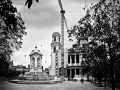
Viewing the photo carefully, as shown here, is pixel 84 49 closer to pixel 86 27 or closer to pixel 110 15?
pixel 86 27

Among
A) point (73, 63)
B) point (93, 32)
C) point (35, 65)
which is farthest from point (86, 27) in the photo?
point (73, 63)

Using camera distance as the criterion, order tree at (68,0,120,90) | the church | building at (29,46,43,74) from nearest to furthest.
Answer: tree at (68,0,120,90), building at (29,46,43,74), the church

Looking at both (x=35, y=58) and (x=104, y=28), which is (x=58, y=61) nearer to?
(x=35, y=58)

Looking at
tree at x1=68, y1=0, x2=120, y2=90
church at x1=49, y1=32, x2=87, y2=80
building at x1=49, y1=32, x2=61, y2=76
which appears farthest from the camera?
building at x1=49, y1=32, x2=61, y2=76

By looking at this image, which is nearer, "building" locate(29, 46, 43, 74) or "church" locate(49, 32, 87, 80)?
"building" locate(29, 46, 43, 74)

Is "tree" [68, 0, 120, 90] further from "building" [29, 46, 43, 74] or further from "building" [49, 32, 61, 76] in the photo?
"building" [49, 32, 61, 76]

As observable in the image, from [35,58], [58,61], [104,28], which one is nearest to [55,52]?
[58,61]

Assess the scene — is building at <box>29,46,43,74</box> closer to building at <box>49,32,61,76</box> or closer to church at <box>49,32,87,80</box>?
church at <box>49,32,87,80</box>

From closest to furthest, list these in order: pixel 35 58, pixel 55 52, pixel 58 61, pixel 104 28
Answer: pixel 104 28
pixel 35 58
pixel 58 61
pixel 55 52

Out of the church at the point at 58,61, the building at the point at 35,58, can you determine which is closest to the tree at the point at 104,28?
the building at the point at 35,58

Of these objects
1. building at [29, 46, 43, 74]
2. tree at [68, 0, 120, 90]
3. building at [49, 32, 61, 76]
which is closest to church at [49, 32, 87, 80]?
building at [49, 32, 61, 76]

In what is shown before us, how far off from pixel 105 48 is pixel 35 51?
90.5m

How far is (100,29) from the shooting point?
25.2m

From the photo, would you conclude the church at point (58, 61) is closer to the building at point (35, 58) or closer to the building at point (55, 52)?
the building at point (55, 52)
